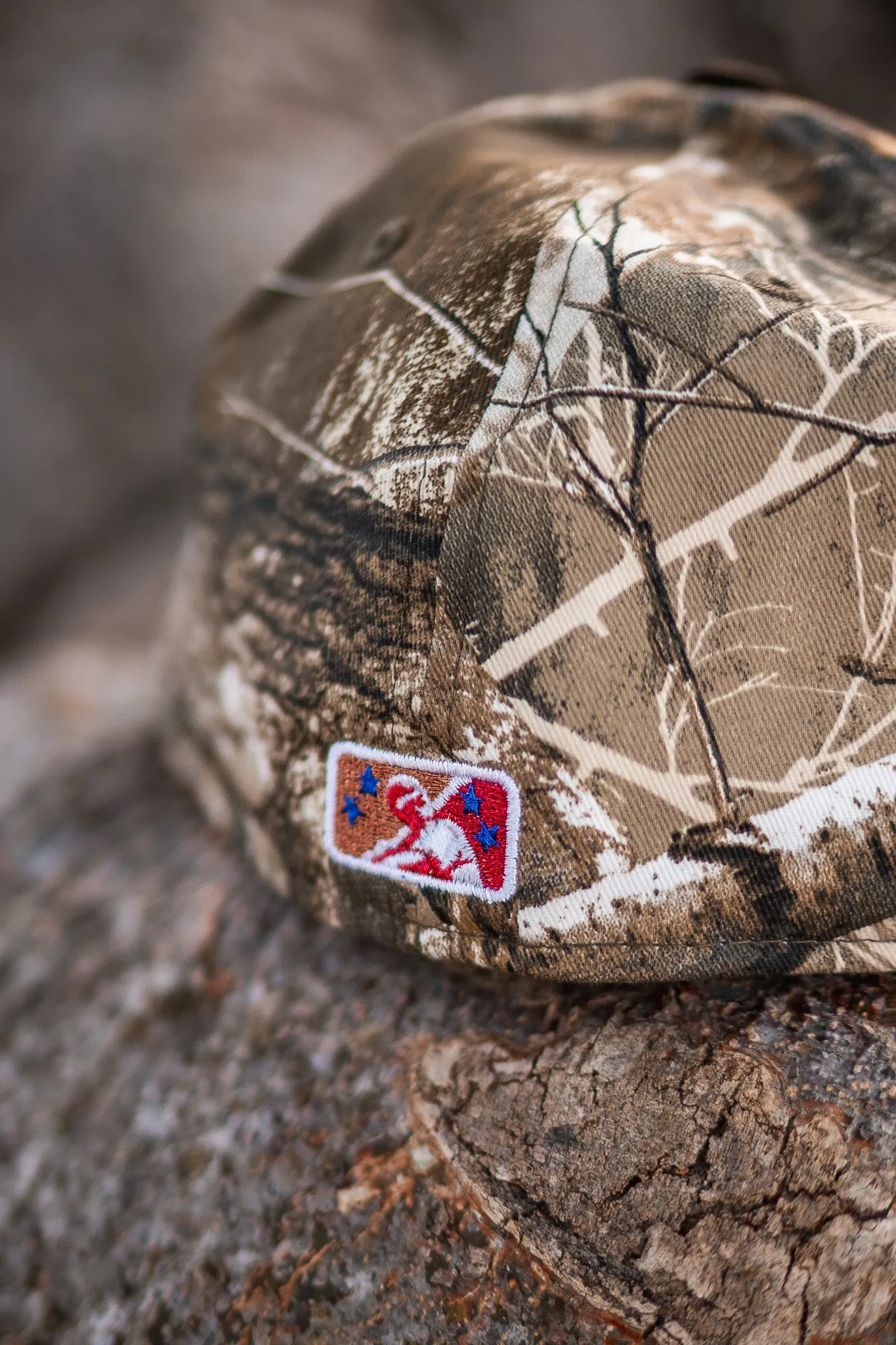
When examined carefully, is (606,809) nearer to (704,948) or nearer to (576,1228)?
(704,948)

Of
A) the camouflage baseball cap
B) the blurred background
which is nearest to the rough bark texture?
the camouflage baseball cap

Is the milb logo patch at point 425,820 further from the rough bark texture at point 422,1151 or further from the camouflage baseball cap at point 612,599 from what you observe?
the rough bark texture at point 422,1151

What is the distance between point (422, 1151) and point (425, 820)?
0.23 metres

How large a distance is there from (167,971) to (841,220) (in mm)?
817

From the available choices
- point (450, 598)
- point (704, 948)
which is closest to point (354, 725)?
point (450, 598)

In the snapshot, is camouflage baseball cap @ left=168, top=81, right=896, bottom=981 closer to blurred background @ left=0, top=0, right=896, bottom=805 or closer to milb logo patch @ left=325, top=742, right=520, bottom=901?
milb logo patch @ left=325, top=742, right=520, bottom=901

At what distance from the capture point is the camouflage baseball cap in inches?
19.4

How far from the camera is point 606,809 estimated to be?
51 cm

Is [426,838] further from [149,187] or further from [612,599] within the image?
[149,187]

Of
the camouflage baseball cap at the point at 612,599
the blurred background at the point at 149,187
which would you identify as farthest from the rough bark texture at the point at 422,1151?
the blurred background at the point at 149,187

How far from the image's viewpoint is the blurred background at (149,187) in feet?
5.84

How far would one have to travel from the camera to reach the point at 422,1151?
583 millimetres

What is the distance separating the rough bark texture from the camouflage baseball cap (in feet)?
0.24

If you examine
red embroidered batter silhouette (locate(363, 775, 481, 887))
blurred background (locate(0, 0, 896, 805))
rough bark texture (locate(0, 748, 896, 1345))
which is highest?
blurred background (locate(0, 0, 896, 805))
